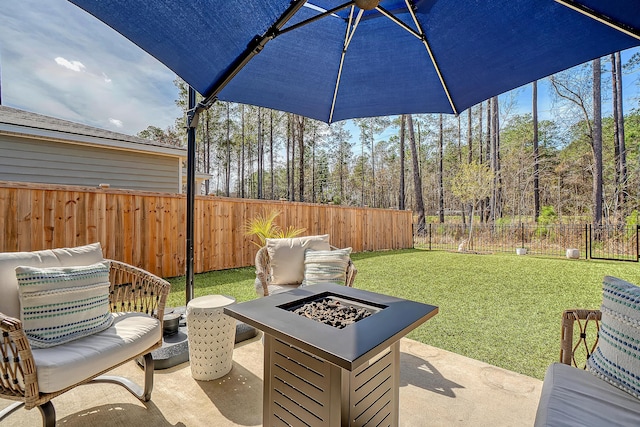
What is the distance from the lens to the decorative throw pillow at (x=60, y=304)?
152cm

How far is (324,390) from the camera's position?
114cm

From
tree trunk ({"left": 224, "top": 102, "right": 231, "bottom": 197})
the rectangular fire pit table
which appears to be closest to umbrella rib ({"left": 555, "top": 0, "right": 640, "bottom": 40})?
the rectangular fire pit table

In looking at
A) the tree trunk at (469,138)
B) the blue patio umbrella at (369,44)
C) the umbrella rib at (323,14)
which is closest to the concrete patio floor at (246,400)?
the blue patio umbrella at (369,44)

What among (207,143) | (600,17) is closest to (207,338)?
(600,17)

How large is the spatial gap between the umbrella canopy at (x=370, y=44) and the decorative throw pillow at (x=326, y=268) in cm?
145

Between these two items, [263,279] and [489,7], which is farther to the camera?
[263,279]

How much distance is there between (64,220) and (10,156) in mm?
3069

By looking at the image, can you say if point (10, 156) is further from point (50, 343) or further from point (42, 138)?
point (50, 343)

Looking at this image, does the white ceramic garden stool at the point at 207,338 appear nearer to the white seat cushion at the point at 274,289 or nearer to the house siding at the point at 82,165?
the white seat cushion at the point at 274,289

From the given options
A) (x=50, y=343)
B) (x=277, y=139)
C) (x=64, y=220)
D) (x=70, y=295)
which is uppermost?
(x=277, y=139)

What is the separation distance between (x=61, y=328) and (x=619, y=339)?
2787 millimetres

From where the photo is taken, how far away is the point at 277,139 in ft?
58.8


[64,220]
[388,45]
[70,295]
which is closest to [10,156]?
[64,220]

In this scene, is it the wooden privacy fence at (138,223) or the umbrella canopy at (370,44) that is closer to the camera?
the umbrella canopy at (370,44)
